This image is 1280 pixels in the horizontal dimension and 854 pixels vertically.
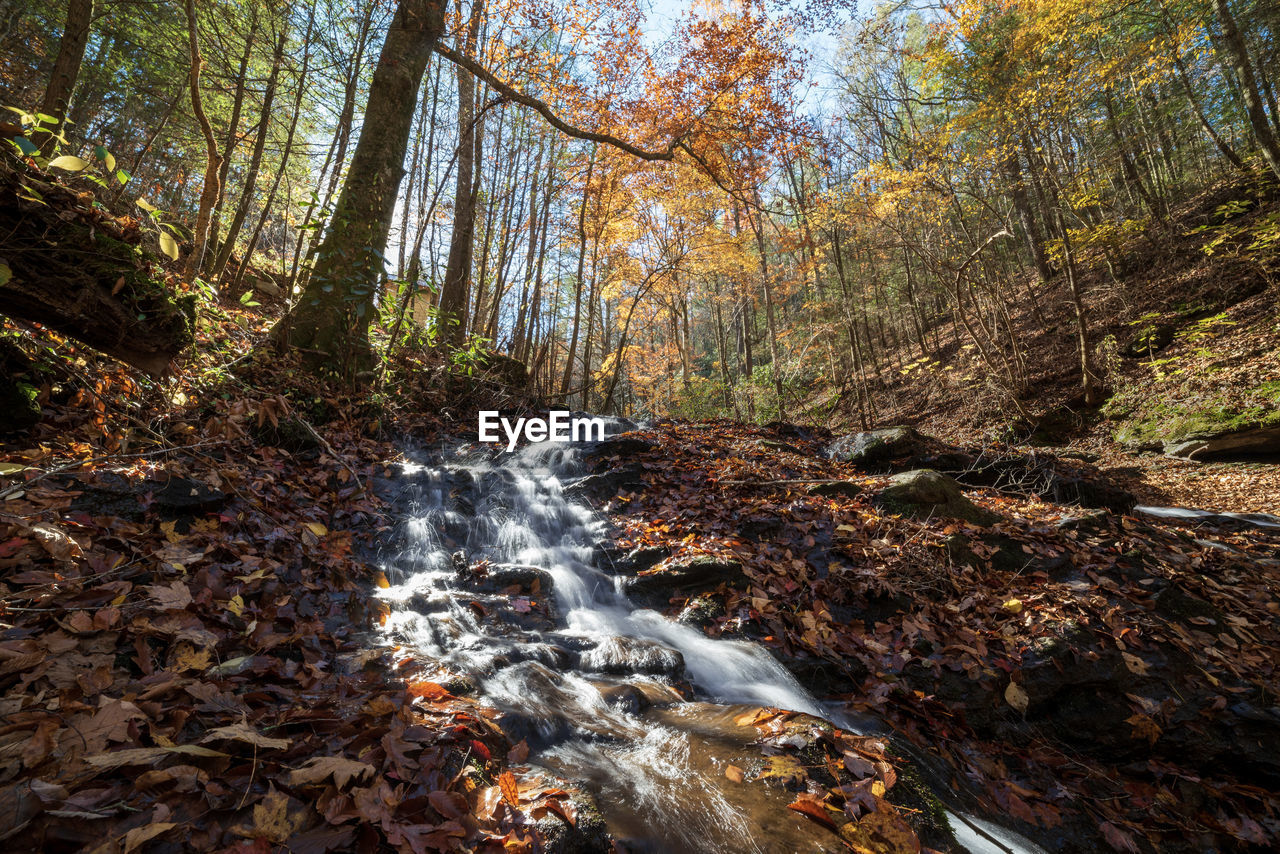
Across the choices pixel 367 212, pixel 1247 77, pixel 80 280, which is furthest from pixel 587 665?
pixel 1247 77

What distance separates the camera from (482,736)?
221 centimetres

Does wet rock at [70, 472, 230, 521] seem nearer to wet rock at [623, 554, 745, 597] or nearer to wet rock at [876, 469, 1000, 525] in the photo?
wet rock at [623, 554, 745, 597]

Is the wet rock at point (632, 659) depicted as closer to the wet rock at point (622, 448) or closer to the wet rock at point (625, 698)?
the wet rock at point (625, 698)

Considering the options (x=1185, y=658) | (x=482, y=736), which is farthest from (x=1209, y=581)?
(x=482, y=736)

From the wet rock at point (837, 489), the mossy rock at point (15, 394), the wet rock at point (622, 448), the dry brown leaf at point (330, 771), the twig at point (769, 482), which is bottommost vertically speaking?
the dry brown leaf at point (330, 771)

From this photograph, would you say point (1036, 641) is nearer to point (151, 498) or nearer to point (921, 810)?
point (921, 810)

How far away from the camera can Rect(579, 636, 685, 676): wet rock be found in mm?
3529

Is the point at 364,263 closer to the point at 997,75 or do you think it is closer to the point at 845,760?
the point at 845,760

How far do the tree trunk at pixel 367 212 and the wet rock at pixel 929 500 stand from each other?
6.58 metres

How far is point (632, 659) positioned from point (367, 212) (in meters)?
5.85

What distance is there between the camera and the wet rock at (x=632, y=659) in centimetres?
353

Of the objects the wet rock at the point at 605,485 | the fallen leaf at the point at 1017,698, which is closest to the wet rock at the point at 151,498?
the wet rock at the point at 605,485

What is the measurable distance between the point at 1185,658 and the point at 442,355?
31.5 feet

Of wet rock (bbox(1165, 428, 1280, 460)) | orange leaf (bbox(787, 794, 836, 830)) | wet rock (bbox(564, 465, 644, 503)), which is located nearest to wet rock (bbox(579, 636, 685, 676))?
orange leaf (bbox(787, 794, 836, 830))
